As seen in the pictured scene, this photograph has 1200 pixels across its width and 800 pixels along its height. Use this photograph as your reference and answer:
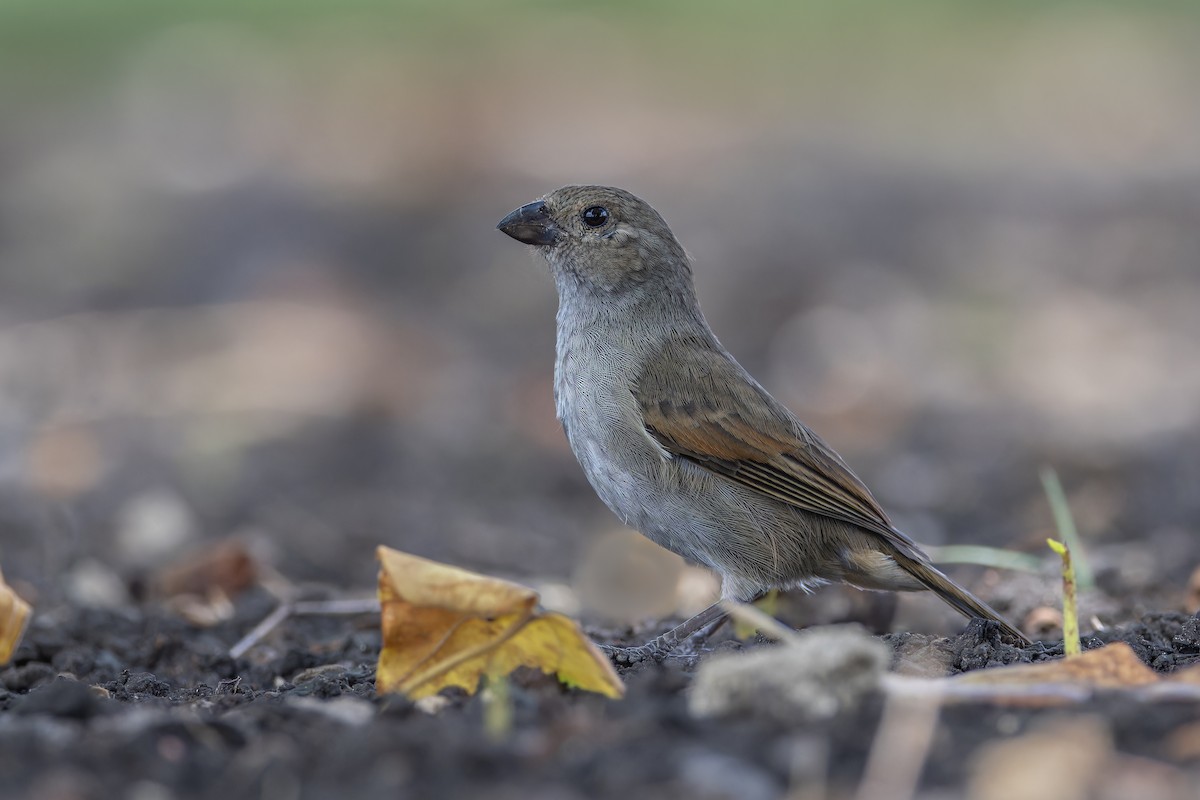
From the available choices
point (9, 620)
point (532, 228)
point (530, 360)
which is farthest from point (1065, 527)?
point (530, 360)

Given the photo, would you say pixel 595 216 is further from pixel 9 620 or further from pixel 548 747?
pixel 548 747

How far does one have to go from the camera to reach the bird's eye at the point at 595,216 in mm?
5703

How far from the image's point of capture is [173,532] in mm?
7359

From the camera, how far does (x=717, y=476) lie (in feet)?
16.8

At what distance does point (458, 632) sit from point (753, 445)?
171cm

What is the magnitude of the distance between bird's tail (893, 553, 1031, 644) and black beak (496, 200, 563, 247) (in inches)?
66.2

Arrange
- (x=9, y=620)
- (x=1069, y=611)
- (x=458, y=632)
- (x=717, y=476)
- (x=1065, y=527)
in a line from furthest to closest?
(x=717, y=476) < (x=1065, y=527) < (x=9, y=620) < (x=1069, y=611) < (x=458, y=632)

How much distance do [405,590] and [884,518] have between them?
203 cm

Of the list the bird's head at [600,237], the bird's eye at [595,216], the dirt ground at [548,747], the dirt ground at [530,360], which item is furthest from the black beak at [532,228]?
A: the dirt ground at [548,747]

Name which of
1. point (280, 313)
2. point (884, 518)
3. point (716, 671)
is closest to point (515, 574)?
point (884, 518)

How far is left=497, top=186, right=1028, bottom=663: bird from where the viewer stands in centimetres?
500

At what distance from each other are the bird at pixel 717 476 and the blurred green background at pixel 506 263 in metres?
0.80

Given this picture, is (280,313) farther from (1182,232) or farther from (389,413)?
(1182,232)

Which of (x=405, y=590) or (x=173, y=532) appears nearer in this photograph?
(x=405, y=590)
